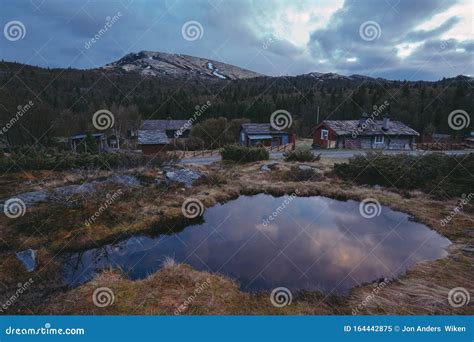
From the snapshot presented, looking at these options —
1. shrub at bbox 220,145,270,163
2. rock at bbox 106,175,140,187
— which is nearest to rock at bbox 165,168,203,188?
rock at bbox 106,175,140,187

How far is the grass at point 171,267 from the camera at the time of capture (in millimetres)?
6797

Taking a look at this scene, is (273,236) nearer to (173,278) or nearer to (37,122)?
(173,278)

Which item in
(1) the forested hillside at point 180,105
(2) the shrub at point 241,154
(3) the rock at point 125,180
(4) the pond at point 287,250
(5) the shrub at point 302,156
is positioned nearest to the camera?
(4) the pond at point 287,250

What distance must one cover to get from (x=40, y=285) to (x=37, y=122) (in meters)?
31.3

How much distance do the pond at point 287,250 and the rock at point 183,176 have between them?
184 inches

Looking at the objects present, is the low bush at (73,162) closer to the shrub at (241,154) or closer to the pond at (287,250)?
the shrub at (241,154)

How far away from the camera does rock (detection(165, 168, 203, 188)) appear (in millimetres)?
18438

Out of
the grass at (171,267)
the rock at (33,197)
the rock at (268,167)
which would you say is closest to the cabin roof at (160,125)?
the rock at (268,167)

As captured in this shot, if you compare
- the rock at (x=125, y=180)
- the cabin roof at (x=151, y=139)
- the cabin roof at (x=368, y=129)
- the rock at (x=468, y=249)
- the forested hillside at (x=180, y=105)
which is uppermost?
the forested hillside at (x=180, y=105)

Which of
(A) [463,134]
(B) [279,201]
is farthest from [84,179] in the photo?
(A) [463,134]

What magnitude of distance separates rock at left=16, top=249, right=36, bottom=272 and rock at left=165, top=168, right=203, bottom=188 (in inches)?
375

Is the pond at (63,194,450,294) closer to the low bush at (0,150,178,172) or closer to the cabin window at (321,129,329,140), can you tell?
the low bush at (0,150,178,172)

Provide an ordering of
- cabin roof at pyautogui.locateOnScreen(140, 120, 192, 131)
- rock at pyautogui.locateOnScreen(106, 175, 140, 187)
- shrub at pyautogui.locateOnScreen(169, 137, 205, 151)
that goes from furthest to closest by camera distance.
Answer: cabin roof at pyautogui.locateOnScreen(140, 120, 192, 131), shrub at pyautogui.locateOnScreen(169, 137, 205, 151), rock at pyautogui.locateOnScreen(106, 175, 140, 187)

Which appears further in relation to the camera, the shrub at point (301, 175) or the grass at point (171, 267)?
the shrub at point (301, 175)
